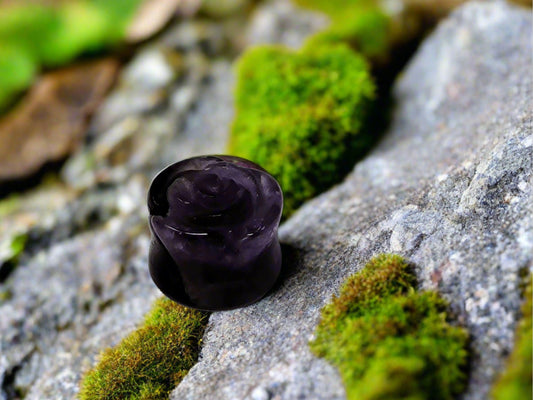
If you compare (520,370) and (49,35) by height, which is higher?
(520,370)

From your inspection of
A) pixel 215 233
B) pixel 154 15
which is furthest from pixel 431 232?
pixel 154 15

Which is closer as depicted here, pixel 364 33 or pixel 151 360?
pixel 151 360

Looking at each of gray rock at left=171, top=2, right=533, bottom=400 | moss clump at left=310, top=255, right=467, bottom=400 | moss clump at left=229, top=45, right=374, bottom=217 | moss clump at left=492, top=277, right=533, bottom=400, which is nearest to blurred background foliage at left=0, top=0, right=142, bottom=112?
moss clump at left=229, top=45, right=374, bottom=217

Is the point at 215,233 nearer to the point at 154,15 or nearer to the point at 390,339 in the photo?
the point at 390,339

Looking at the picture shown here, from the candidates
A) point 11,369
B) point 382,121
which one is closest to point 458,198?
point 382,121

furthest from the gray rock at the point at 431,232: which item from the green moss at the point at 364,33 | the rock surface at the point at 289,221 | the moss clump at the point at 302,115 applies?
the green moss at the point at 364,33

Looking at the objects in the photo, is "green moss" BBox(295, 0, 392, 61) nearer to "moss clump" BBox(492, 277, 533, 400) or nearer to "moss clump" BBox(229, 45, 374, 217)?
"moss clump" BBox(229, 45, 374, 217)

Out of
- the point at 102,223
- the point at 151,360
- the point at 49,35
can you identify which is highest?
the point at 49,35
